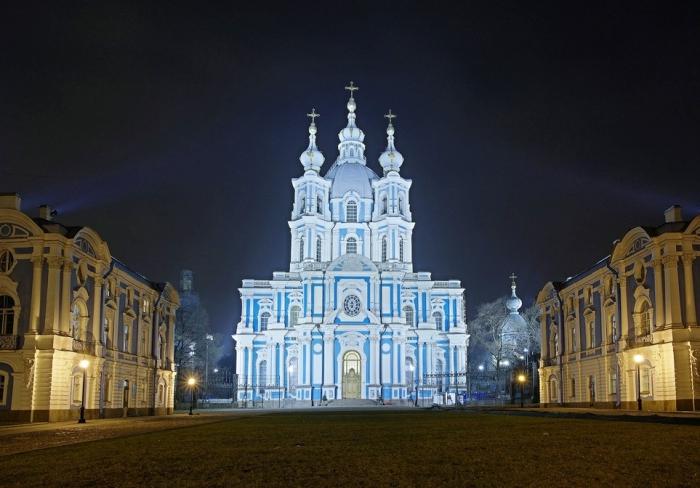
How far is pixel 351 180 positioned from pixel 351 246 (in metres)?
7.08

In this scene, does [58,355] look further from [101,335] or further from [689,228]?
[689,228]

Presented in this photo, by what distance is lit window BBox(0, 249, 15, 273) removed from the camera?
35531 millimetres

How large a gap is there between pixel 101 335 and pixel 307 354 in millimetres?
38016

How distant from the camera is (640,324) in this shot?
40844 millimetres

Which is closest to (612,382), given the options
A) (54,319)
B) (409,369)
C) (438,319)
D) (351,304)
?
(54,319)

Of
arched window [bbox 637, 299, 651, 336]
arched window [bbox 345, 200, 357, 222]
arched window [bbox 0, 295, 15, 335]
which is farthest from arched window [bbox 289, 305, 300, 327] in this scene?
arched window [bbox 0, 295, 15, 335]

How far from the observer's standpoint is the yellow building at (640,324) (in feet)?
119

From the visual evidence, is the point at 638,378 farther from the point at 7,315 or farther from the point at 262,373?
the point at 262,373

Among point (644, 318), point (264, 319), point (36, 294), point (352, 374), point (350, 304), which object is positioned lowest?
point (352, 374)

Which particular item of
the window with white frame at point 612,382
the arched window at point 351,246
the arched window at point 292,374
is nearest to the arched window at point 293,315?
the arched window at point 292,374

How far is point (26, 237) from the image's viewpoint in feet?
116

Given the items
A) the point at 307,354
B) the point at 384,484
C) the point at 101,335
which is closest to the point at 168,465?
the point at 384,484

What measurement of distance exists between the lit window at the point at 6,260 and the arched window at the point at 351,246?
52.0 m

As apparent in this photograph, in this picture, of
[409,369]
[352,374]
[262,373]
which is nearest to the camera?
[352,374]
